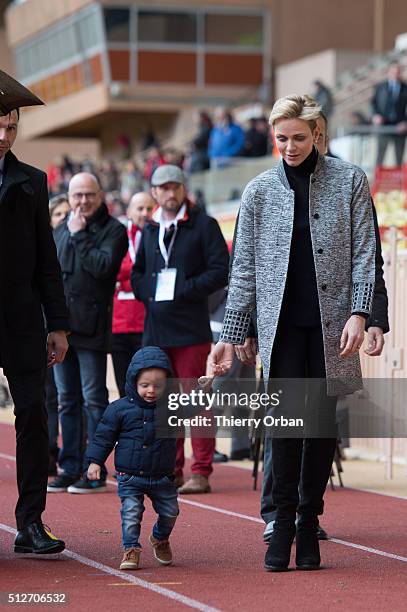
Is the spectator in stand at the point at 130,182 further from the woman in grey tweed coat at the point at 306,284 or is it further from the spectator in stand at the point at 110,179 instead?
the woman in grey tweed coat at the point at 306,284

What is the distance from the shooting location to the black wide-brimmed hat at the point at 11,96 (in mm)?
7250

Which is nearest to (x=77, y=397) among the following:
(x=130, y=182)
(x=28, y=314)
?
(x=28, y=314)

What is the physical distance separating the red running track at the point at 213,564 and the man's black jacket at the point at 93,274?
4.06 feet

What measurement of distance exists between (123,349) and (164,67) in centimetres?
3969

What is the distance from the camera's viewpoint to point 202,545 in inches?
322

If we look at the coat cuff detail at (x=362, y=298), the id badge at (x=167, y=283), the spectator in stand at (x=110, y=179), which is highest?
the spectator in stand at (x=110, y=179)

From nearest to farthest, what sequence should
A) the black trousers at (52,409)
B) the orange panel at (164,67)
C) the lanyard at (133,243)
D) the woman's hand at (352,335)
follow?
1. the woman's hand at (352,335)
2. the lanyard at (133,243)
3. the black trousers at (52,409)
4. the orange panel at (164,67)

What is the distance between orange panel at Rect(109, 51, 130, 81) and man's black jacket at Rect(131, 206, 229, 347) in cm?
4021

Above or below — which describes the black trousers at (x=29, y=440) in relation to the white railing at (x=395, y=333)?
below

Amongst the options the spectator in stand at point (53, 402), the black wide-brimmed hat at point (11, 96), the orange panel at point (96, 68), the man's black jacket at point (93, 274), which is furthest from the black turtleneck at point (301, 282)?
the orange panel at point (96, 68)

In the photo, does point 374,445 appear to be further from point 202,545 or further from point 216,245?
point 202,545

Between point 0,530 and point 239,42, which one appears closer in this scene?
point 0,530

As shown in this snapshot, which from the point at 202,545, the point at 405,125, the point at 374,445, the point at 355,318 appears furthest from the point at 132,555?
the point at 405,125

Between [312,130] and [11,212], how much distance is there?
Result: 5.04 ft
